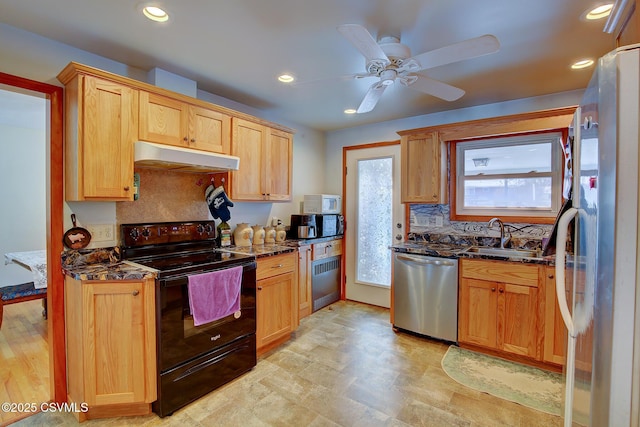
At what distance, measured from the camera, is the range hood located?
6.73 ft

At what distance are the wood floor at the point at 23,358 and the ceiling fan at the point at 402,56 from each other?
3.06 metres

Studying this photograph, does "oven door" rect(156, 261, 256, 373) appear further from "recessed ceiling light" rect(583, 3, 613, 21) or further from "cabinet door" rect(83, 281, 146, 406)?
"recessed ceiling light" rect(583, 3, 613, 21)

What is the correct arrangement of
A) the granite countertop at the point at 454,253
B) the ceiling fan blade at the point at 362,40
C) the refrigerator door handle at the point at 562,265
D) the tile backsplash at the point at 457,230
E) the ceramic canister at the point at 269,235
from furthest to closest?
the ceramic canister at the point at 269,235 → the tile backsplash at the point at 457,230 → the granite countertop at the point at 454,253 → the ceiling fan blade at the point at 362,40 → the refrigerator door handle at the point at 562,265

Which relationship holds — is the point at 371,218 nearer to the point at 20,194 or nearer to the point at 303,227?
the point at 303,227

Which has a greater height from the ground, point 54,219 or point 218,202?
point 218,202

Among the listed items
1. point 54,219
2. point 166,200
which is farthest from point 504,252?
point 54,219

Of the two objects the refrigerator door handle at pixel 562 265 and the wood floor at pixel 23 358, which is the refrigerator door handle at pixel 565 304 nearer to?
the refrigerator door handle at pixel 562 265

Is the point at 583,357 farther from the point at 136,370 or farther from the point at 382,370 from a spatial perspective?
the point at 136,370

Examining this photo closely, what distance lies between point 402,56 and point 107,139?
199cm

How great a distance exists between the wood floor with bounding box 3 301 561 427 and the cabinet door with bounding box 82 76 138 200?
1504mm

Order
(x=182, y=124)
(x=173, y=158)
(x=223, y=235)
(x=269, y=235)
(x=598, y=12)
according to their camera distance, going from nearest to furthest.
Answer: (x=598, y=12) → (x=173, y=158) → (x=182, y=124) → (x=223, y=235) → (x=269, y=235)

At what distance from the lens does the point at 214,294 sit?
85.7 inches

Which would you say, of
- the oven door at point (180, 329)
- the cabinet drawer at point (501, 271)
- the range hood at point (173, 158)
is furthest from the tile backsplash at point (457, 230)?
the oven door at point (180, 329)

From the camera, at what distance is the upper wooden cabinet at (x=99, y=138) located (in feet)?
6.28
